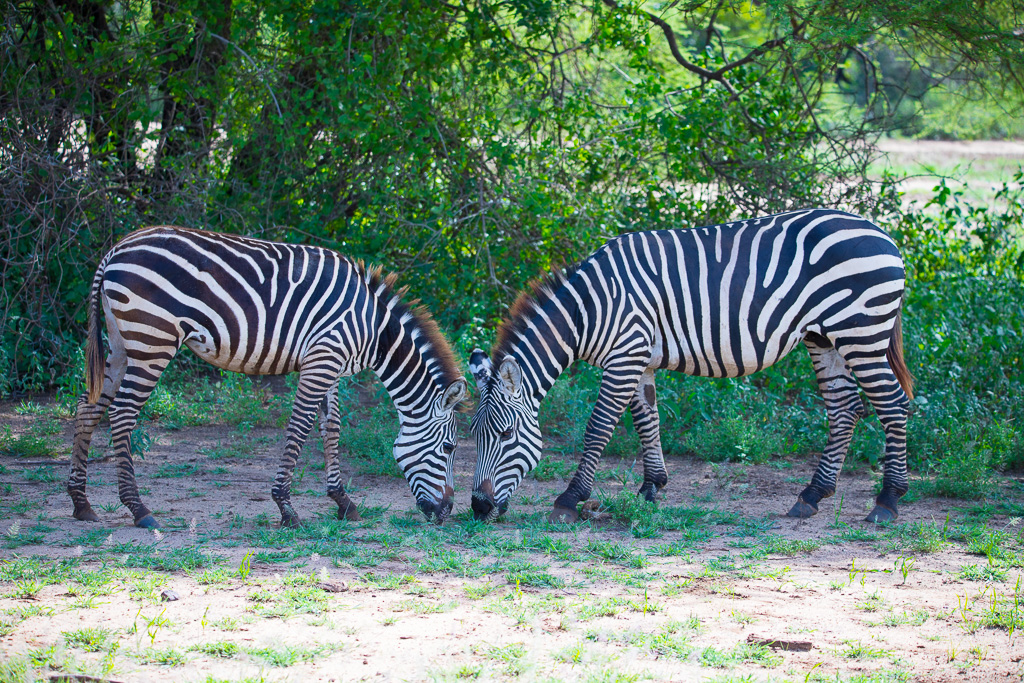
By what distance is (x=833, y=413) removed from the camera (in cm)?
652

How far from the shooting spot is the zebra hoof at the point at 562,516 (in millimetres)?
5855

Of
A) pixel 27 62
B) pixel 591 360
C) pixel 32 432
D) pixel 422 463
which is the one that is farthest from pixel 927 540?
pixel 27 62

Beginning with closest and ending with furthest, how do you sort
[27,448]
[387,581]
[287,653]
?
[287,653] → [387,581] → [27,448]

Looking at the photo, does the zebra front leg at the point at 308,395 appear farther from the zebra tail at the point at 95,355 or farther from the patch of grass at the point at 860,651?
the patch of grass at the point at 860,651

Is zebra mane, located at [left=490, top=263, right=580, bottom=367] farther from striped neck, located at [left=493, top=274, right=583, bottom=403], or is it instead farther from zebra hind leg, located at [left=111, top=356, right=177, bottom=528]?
zebra hind leg, located at [left=111, top=356, right=177, bottom=528]

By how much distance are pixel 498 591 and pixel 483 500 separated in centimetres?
125

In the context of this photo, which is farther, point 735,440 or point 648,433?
point 735,440

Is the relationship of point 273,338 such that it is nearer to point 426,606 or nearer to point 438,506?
point 438,506

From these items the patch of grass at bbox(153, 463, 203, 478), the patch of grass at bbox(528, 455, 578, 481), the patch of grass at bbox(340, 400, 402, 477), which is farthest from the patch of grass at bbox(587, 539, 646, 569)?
the patch of grass at bbox(153, 463, 203, 478)

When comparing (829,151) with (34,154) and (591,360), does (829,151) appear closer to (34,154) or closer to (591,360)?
(591,360)

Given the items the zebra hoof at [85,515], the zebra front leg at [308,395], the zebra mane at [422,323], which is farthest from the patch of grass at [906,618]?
the zebra hoof at [85,515]

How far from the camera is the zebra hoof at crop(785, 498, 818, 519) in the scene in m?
6.09

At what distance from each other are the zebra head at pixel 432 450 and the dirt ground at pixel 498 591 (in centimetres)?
27

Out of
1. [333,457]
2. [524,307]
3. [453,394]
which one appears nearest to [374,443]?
[333,457]
